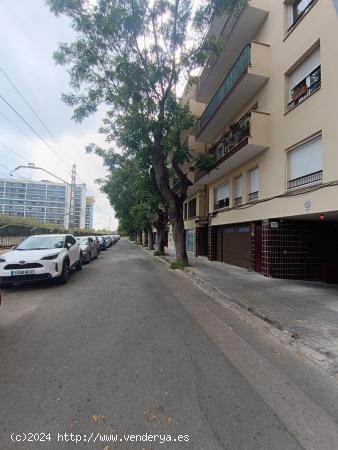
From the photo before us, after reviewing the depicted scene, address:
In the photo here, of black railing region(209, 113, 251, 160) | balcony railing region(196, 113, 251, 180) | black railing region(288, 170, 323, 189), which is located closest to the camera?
black railing region(288, 170, 323, 189)

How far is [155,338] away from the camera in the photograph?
14.9 feet

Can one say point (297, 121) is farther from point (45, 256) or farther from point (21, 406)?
point (21, 406)

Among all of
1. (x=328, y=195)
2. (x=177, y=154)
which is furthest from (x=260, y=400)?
(x=177, y=154)

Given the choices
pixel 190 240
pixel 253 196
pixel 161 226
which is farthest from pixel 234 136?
pixel 161 226

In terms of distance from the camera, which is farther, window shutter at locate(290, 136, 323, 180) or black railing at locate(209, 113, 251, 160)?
black railing at locate(209, 113, 251, 160)

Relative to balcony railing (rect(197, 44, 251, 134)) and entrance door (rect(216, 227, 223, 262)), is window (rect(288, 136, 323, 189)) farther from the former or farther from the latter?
entrance door (rect(216, 227, 223, 262))

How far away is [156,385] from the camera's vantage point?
10.2 ft

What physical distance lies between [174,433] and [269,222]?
958cm

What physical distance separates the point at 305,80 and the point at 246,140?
279 cm

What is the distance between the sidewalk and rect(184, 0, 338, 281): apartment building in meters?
1.69

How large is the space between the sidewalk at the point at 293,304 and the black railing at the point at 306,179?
3.40 metres

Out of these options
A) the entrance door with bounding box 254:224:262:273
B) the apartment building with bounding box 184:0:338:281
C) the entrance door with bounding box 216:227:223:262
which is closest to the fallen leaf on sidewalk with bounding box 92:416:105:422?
the apartment building with bounding box 184:0:338:281

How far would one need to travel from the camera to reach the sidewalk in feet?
14.6

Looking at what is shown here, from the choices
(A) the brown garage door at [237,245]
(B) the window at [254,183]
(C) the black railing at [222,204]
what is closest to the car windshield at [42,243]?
(A) the brown garage door at [237,245]
